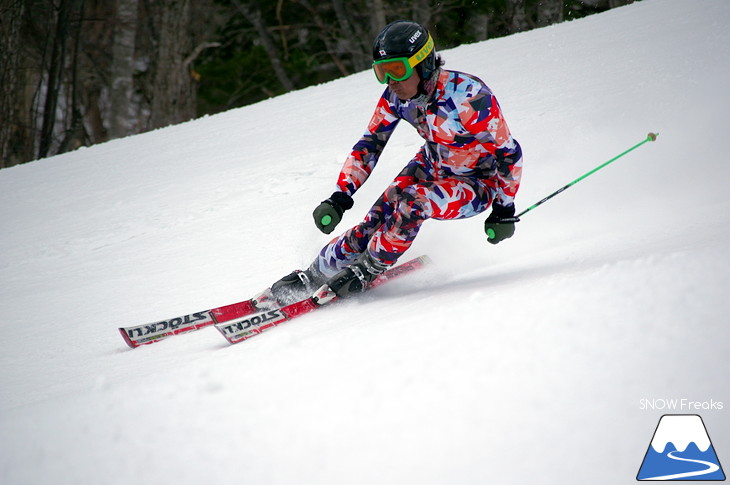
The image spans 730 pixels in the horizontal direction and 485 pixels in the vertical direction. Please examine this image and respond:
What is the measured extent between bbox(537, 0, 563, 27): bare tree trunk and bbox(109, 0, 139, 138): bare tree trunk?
962cm

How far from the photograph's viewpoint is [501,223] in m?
2.97

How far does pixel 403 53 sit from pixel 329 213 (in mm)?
826

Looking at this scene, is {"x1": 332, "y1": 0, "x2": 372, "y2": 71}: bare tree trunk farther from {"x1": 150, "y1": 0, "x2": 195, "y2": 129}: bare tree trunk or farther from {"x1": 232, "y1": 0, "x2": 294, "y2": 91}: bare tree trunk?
{"x1": 150, "y1": 0, "x2": 195, "y2": 129}: bare tree trunk

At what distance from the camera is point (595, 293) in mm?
1977

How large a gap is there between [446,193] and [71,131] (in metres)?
12.0

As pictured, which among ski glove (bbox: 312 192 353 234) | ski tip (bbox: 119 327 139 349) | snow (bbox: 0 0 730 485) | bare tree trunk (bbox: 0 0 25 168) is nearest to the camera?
snow (bbox: 0 0 730 485)

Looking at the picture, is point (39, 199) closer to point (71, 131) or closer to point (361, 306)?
point (361, 306)

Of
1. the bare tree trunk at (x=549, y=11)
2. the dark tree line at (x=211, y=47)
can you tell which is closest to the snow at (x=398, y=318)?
the dark tree line at (x=211, y=47)

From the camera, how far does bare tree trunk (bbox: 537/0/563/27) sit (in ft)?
49.1

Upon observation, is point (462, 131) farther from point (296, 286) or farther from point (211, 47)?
point (211, 47)

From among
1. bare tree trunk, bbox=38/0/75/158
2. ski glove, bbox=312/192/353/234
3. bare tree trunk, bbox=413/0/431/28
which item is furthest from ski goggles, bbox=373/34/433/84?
bare tree trunk, bbox=413/0/431/28

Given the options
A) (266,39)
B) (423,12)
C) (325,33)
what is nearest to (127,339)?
(423,12)

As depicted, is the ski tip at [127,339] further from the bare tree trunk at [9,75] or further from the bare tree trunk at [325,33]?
the bare tree trunk at [325,33]

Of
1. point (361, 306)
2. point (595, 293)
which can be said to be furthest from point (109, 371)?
point (595, 293)
